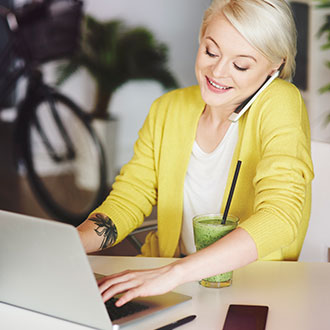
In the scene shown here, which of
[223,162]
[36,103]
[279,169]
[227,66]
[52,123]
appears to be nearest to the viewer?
[279,169]

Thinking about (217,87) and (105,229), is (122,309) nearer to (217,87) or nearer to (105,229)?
(105,229)

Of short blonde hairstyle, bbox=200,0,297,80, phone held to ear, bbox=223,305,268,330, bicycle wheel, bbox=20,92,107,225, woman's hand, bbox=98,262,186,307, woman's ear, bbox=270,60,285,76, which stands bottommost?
bicycle wheel, bbox=20,92,107,225

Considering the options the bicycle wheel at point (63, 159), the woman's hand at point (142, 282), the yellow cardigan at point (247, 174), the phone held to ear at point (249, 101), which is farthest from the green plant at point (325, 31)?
the woman's hand at point (142, 282)

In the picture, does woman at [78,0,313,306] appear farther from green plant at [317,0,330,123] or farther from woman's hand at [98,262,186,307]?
green plant at [317,0,330,123]

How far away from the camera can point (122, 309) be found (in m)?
1.07

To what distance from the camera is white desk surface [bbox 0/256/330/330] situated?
3.39 ft

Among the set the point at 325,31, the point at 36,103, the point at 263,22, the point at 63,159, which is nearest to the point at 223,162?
the point at 263,22

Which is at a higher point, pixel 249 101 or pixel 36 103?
pixel 249 101

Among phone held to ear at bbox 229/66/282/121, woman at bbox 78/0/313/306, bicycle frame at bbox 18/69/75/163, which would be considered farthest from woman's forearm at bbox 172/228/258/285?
bicycle frame at bbox 18/69/75/163

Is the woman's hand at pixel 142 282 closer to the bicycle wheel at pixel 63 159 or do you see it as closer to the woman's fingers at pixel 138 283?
the woman's fingers at pixel 138 283

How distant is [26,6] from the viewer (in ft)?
12.4

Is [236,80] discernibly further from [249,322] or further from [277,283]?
[249,322]

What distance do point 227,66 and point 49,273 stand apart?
2.48 feet

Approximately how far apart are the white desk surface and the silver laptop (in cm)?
2
